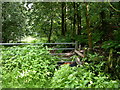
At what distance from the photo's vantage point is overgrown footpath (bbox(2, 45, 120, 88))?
9.14 ft

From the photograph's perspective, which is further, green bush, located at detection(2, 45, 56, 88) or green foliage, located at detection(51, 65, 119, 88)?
green bush, located at detection(2, 45, 56, 88)

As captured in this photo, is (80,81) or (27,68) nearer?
(80,81)

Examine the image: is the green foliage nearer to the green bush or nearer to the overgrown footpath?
the overgrown footpath

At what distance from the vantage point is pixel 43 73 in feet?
12.7

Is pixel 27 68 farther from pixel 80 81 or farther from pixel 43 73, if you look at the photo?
pixel 80 81

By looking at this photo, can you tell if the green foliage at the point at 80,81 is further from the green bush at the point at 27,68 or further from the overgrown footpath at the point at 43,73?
the green bush at the point at 27,68

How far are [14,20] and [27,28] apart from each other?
1.73 meters

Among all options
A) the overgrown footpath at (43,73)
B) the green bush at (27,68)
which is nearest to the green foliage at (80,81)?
the overgrown footpath at (43,73)

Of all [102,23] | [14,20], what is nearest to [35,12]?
[14,20]

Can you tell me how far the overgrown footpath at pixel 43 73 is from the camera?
2.79m

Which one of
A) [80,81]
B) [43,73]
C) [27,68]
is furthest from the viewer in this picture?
[27,68]

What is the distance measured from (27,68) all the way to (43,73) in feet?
1.60

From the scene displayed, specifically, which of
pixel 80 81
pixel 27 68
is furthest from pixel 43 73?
pixel 80 81

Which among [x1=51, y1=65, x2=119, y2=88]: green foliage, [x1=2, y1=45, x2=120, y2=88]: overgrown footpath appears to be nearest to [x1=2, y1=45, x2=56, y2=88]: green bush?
[x1=2, y1=45, x2=120, y2=88]: overgrown footpath
